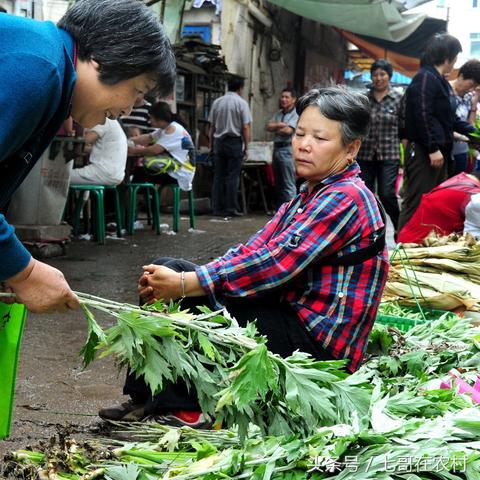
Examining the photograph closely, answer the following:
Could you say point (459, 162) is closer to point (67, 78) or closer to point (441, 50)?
point (441, 50)

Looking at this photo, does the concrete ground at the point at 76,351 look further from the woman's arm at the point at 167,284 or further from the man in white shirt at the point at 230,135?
the man in white shirt at the point at 230,135

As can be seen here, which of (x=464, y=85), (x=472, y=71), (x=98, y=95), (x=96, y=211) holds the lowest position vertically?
(x=96, y=211)

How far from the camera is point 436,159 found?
749 cm

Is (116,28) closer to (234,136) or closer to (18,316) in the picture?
(18,316)

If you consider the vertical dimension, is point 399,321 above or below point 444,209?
below

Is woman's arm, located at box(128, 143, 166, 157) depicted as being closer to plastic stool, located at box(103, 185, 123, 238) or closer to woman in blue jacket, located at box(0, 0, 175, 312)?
plastic stool, located at box(103, 185, 123, 238)

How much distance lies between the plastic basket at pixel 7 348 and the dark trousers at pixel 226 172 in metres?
10.4

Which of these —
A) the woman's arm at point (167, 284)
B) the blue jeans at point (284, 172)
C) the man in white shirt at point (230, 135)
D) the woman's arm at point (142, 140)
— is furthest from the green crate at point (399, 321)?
the blue jeans at point (284, 172)

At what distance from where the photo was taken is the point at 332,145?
330 centimetres

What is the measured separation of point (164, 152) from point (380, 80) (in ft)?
9.71

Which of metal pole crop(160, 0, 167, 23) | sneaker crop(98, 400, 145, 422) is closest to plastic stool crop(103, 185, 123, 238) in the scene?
metal pole crop(160, 0, 167, 23)

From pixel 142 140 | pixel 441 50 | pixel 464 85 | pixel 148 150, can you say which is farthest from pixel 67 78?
pixel 142 140

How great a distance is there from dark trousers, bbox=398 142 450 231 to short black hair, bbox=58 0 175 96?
5.58m

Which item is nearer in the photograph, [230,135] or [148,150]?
[148,150]
